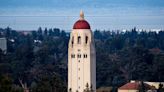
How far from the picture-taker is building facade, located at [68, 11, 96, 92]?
155 feet

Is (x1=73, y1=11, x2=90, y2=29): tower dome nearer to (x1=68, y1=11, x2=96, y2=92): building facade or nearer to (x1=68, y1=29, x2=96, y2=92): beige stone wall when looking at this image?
(x1=68, y1=11, x2=96, y2=92): building facade

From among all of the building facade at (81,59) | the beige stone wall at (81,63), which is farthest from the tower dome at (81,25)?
the beige stone wall at (81,63)

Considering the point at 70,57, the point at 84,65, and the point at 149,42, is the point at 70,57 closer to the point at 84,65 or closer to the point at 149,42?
the point at 84,65

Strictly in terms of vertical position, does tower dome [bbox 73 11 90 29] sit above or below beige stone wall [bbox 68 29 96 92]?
above

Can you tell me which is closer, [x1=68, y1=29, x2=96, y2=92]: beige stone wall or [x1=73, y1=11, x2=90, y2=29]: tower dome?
[x1=68, y1=29, x2=96, y2=92]: beige stone wall

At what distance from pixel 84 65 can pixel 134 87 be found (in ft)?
36.5

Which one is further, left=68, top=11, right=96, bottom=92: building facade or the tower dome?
the tower dome

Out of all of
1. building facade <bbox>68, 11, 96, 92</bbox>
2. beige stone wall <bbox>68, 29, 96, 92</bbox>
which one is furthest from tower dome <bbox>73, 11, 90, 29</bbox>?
beige stone wall <bbox>68, 29, 96, 92</bbox>

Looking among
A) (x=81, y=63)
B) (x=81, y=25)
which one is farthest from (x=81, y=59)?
(x=81, y=25)

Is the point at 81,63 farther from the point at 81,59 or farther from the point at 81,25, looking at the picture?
the point at 81,25

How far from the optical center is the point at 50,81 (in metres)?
48.9

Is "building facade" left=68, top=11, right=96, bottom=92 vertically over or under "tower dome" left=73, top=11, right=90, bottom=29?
under

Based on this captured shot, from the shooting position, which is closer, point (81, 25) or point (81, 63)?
point (81, 63)

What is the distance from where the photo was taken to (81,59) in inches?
1868
